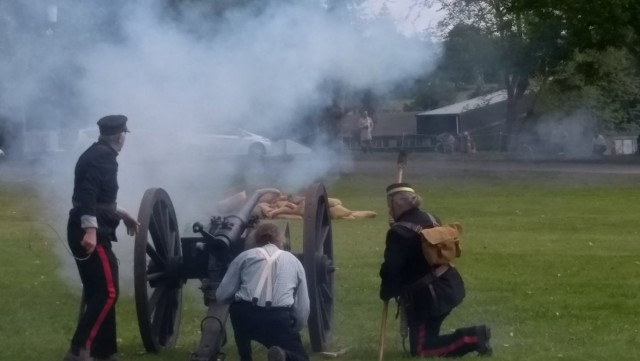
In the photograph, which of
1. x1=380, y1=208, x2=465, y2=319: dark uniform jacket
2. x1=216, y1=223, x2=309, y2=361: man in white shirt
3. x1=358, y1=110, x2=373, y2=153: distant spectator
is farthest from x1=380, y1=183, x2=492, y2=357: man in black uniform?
x1=358, y1=110, x2=373, y2=153: distant spectator

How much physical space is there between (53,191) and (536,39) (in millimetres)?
18986

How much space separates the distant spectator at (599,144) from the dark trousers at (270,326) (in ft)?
141

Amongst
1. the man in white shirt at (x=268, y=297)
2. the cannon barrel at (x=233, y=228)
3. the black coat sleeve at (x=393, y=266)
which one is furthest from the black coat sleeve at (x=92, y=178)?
the black coat sleeve at (x=393, y=266)

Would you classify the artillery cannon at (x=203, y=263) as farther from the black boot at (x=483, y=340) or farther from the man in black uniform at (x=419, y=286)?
the black boot at (x=483, y=340)

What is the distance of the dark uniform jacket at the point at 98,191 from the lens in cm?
900

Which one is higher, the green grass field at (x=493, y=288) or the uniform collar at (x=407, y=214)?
the uniform collar at (x=407, y=214)

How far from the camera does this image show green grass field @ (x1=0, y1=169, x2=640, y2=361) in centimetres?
1048

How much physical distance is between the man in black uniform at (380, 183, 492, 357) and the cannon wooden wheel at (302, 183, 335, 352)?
521 mm

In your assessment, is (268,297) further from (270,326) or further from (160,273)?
(160,273)

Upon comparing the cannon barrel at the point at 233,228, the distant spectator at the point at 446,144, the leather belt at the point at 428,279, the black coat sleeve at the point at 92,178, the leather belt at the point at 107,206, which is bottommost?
the distant spectator at the point at 446,144

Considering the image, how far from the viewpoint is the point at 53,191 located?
845 inches

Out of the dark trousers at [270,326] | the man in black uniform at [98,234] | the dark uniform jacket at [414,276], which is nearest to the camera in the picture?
the dark trousers at [270,326]

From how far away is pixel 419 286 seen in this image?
9664 mm

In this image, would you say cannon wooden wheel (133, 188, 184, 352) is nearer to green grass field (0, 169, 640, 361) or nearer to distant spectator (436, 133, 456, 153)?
green grass field (0, 169, 640, 361)
